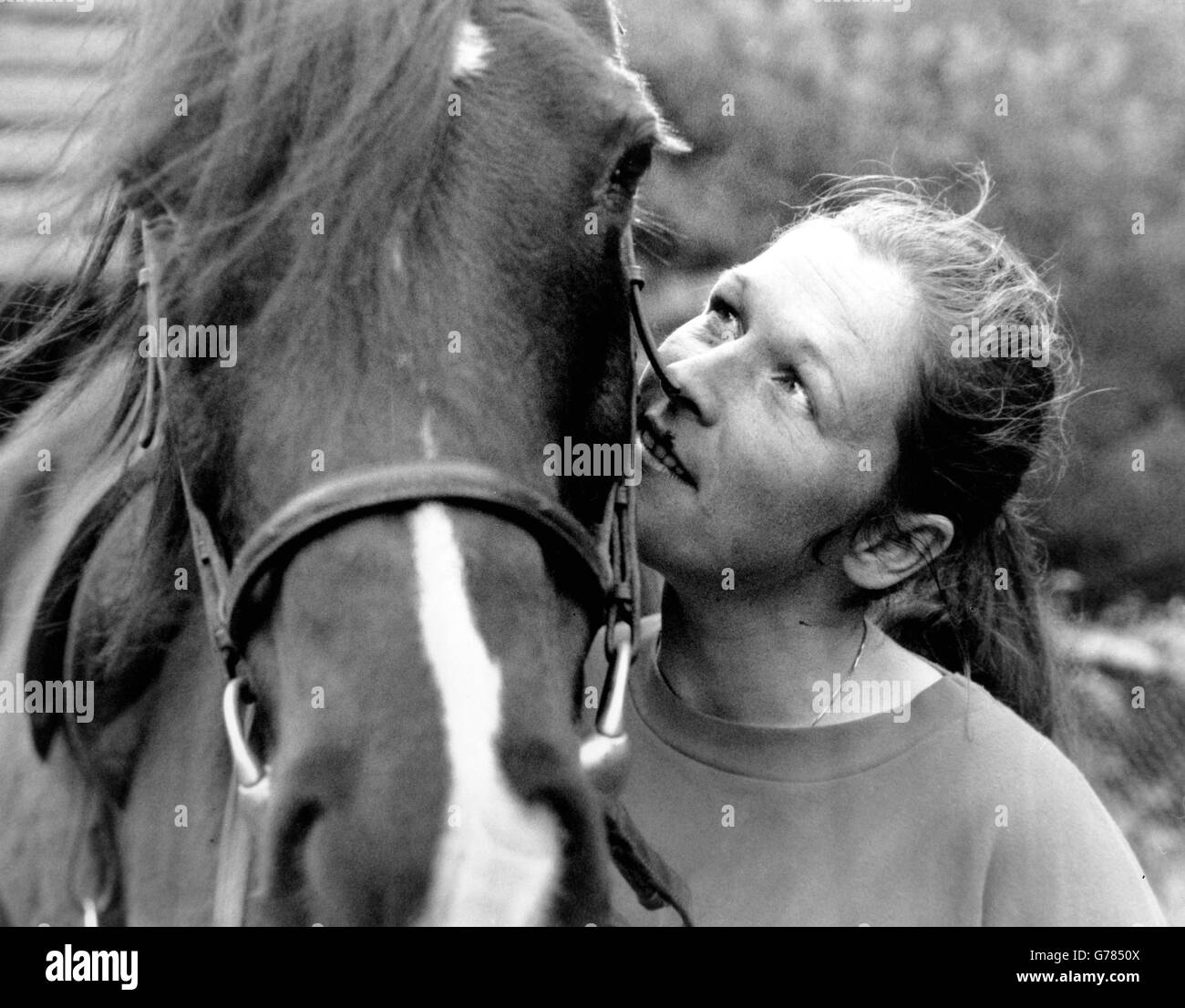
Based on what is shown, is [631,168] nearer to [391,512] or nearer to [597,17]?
[597,17]

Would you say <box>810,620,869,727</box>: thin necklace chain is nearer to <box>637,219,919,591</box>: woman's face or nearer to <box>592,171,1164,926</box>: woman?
<box>592,171,1164,926</box>: woman

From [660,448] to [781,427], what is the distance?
0.17m

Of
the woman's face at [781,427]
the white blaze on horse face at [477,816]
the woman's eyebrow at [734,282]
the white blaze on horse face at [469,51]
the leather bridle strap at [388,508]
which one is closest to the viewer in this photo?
the white blaze on horse face at [477,816]

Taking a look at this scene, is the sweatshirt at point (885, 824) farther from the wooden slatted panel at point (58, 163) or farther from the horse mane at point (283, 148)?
the wooden slatted panel at point (58, 163)

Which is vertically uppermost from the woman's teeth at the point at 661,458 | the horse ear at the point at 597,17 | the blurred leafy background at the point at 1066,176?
the blurred leafy background at the point at 1066,176

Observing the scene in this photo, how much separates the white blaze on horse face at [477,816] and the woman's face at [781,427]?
0.68 metres

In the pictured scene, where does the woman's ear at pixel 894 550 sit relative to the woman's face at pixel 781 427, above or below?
below

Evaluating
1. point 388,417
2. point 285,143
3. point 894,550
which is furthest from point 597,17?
point 894,550

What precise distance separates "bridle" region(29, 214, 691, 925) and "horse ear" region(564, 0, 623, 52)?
27cm

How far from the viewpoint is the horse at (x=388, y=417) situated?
4.10 feet

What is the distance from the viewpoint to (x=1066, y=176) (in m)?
5.75

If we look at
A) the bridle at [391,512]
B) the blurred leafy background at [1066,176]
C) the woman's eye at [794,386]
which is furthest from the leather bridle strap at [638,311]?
the blurred leafy background at [1066,176]

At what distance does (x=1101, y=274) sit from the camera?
585 cm

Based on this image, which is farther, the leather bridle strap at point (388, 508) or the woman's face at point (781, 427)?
the woman's face at point (781, 427)
